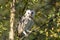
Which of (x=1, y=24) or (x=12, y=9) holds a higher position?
(x=12, y=9)

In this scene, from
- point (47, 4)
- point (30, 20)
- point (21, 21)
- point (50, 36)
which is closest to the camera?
point (21, 21)

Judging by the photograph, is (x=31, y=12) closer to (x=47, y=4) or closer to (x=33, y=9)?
(x=33, y=9)

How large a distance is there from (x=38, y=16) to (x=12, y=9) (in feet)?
8.36

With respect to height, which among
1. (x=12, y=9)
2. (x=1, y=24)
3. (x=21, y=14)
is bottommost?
(x=1, y=24)

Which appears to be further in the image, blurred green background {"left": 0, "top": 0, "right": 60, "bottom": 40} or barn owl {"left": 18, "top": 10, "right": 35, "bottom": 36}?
blurred green background {"left": 0, "top": 0, "right": 60, "bottom": 40}

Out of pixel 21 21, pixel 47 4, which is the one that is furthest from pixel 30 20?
pixel 47 4

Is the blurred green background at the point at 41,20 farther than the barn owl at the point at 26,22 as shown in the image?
Yes

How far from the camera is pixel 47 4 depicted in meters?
8.52

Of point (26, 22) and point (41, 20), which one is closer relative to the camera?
point (26, 22)

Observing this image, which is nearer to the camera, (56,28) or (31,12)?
(31,12)

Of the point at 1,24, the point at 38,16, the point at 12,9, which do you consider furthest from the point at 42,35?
the point at 12,9

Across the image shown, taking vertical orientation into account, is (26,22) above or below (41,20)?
above

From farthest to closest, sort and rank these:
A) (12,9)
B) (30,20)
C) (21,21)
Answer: (30,20), (21,21), (12,9)

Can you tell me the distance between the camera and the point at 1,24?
23.7ft
